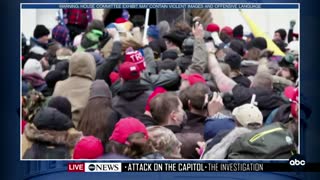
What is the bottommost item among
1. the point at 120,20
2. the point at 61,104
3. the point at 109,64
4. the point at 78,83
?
the point at 61,104

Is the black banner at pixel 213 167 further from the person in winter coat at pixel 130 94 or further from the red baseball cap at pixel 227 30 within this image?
the red baseball cap at pixel 227 30

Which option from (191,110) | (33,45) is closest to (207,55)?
(191,110)

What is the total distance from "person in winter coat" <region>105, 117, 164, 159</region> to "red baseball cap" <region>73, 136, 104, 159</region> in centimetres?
6

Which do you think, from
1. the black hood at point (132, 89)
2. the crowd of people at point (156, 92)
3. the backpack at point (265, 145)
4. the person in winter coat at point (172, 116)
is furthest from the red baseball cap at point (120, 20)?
the backpack at point (265, 145)

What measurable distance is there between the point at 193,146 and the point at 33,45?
3.86 feet

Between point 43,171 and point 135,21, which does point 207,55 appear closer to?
point 135,21

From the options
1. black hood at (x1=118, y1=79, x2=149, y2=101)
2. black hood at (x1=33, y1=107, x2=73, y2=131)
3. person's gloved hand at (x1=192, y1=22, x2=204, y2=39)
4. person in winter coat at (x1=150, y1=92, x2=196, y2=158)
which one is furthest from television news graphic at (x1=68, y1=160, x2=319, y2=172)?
person's gloved hand at (x1=192, y1=22, x2=204, y2=39)

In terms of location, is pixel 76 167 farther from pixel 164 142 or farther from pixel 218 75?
pixel 218 75

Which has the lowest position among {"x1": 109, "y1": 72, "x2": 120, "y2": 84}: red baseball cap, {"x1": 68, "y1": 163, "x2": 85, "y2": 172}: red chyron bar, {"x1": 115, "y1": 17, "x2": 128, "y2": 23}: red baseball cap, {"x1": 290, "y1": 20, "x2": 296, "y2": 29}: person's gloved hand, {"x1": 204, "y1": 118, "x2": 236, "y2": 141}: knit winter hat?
{"x1": 68, "y1": 163, "x2": 85, "y2": 172}: red chyron bar

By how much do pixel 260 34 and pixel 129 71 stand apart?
2.79 ft

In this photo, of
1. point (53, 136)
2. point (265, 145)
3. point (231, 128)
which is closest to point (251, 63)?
point (231, 128)

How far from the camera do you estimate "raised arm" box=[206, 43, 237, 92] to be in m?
10.9

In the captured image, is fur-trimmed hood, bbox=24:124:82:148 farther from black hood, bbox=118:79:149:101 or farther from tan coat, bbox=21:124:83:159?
black hood, bbox=118:79:149:101

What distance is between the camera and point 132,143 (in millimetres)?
10781
